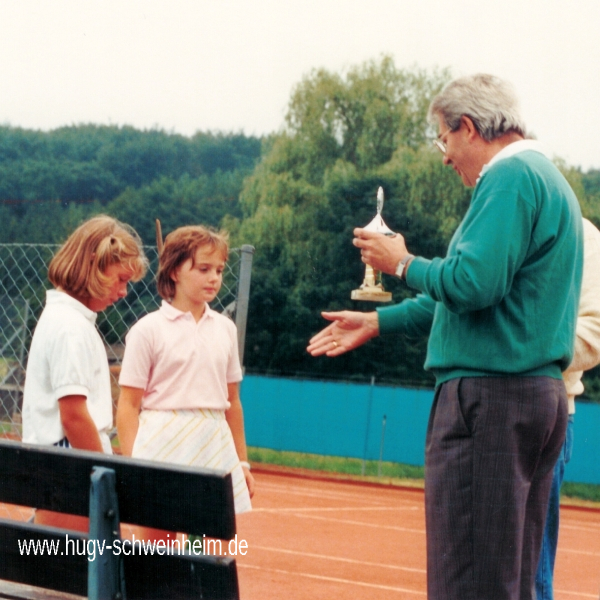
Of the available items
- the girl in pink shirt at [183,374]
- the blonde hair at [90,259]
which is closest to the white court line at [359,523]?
the girl in pink shirt at [183,374]

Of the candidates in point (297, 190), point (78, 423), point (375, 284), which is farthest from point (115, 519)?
point (297, 190)

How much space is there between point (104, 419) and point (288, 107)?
1428 inches

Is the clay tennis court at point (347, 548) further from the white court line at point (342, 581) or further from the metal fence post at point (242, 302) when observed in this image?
the metal fence post at point (242, 302)

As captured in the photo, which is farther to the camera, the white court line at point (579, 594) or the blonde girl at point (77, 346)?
the white court line at point (579, 594)

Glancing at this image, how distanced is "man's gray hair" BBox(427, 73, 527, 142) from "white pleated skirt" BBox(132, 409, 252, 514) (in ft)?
4.83

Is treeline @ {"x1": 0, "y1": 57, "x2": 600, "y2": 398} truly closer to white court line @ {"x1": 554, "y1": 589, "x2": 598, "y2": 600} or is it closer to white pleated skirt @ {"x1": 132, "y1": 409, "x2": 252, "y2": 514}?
white court line @ {"x1": 554, "y1": 589, "x2": 598, "y2": 600}

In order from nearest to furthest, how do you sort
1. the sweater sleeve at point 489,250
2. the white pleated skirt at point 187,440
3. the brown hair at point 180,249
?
the sweater sleeve at point 489,250 → the white pleated skirt at point 187,440 → the brown hair at point 180,249

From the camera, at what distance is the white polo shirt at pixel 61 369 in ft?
9.58

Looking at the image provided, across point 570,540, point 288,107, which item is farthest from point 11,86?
point 570,540

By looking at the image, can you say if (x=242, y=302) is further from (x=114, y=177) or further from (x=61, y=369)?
(x=114, y=177)

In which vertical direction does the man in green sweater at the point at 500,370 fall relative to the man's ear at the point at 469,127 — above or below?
below

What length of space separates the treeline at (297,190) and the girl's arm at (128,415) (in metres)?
24.2

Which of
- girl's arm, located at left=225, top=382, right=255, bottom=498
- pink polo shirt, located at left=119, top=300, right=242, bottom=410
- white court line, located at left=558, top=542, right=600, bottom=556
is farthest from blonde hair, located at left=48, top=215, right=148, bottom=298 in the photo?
white court line, located at left=558, top=542, right=600, bottom=556

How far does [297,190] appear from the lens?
37.0m
